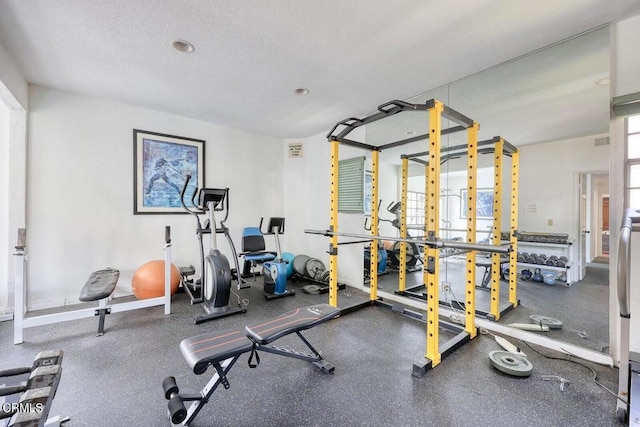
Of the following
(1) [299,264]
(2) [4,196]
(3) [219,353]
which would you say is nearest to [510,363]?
(3) [219,353]

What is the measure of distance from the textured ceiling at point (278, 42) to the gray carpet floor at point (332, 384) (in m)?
2.58

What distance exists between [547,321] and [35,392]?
3.89 metres

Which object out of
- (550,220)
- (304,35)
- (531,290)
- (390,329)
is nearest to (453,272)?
(531,290)

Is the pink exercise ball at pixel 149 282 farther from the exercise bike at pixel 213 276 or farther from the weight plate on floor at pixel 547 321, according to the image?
the weight plate on floor at pixel 547 321

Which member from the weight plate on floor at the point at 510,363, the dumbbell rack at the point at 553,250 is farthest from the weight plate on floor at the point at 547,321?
the weight plate on floor at the point at 510,363

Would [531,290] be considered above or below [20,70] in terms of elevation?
below

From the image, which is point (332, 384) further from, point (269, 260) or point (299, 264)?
point (299, 264)

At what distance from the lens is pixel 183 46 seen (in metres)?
2.44

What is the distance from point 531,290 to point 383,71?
3287 mm

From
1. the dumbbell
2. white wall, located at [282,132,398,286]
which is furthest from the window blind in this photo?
the dumbbell

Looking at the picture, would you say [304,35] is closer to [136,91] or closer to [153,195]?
[136,91]

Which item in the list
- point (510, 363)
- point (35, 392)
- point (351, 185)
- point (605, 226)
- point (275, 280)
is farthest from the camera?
point (351, 185)

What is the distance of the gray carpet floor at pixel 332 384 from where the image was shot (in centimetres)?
161

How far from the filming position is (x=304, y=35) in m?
2.26
